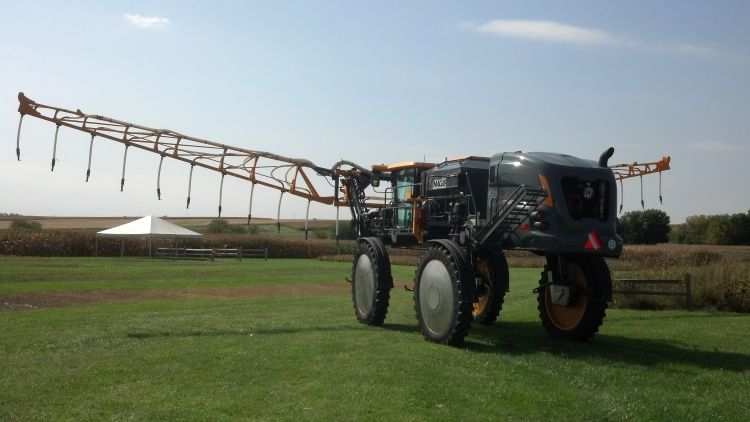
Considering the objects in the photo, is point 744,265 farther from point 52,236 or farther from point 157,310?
point 52,236

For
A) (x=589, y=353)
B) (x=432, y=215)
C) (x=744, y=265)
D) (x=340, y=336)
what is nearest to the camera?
(x=589, y=353)

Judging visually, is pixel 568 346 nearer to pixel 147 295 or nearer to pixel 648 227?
pixel 147 295

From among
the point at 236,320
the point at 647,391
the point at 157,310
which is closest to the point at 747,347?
the point at 647,391

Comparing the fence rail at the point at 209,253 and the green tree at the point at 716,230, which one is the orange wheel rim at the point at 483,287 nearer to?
the fence rail at the point at 209,253

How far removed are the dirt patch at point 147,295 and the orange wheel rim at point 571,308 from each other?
51.6 feet

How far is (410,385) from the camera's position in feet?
35.5

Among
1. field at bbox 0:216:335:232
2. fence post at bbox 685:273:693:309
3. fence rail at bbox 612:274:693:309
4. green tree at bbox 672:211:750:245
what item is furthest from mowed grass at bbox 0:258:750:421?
field at bbox 0:216:335:232

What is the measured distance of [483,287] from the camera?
1889 centimetres

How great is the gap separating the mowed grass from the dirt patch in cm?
606

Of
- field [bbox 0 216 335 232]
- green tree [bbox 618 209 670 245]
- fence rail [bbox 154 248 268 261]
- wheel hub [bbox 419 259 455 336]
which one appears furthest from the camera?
field [bbox 0 216 335 232]

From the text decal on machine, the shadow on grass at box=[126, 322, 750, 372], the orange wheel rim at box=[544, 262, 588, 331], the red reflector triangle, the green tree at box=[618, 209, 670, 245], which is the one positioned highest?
the green tree at box=[618, 209, 670, 245]

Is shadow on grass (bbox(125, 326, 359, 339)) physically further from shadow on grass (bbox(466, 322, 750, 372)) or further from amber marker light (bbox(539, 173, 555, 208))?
amber marker light (bbox(539, 173, 555, 208))

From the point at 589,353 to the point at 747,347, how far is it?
12.3ft

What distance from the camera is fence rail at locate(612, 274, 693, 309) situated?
82.6 feet
